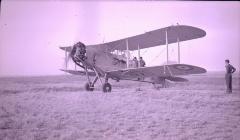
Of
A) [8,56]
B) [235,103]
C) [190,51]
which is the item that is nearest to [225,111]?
[235,103]

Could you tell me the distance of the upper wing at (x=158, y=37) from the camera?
6059 millimetres

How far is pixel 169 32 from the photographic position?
6469 millimetres

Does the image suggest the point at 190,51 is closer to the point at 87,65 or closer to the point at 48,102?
the point at 87,65

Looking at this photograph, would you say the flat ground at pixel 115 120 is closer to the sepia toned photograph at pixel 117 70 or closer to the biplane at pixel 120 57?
the sepia toned photograph at pixel 117 70

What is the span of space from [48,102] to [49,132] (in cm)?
156

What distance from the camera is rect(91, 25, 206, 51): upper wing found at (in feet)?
19.9

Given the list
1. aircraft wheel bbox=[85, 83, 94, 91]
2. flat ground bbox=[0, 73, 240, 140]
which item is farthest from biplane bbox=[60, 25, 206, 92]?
flat ground bbox=[0, 73, 240, 140]

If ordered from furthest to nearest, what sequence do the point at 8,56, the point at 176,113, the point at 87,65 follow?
the point at 87,65, the point at 8,56, the point at 176,113

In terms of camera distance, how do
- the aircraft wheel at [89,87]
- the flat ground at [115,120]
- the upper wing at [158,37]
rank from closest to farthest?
1. the flat ground at [115,120]
2. the upper wing at [158,37]
3. the aircraft wheel at [89,87]

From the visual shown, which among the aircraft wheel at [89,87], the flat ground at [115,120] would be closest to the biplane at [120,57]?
the aircraft wheel at [89,87]

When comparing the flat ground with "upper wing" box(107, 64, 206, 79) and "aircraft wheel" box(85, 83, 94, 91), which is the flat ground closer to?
"upper wing" box(107, 64, 206, 79)

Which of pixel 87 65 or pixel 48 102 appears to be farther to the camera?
pixel 87 65

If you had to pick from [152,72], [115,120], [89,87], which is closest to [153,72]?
[152,72]

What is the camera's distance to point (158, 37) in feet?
23.5
